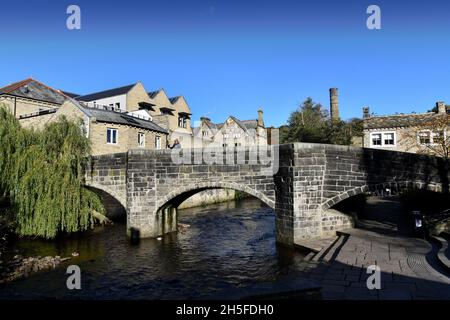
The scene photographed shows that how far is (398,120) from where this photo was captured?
2870 centimetres

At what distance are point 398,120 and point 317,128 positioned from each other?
9324mm

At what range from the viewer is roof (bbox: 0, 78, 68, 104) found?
92.2 feet

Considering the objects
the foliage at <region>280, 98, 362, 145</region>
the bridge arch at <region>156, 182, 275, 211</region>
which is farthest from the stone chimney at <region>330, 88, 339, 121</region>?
the bridge arch at <region>156, 182, 275, 211</region>

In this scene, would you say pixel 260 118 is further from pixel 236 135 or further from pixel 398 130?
pixel 398 130

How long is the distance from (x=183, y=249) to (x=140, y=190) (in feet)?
12.5

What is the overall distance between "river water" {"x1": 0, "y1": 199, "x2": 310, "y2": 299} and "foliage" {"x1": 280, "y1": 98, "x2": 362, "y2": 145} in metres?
18.2

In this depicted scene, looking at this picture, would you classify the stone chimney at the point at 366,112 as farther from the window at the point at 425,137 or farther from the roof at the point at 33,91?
the roof at the point at 33,91

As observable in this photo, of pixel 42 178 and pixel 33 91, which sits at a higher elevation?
pixel 33 91

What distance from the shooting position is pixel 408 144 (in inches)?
1041

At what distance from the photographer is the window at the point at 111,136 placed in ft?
75.9

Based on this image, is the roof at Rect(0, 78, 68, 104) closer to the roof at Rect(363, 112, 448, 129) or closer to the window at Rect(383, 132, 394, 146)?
the roof at Rect(363, 112, 448, 129)

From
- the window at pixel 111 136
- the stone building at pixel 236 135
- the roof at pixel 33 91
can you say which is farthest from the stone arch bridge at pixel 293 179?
the stone building at pixel 236 135

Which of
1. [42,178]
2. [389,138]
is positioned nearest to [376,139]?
[389,138]

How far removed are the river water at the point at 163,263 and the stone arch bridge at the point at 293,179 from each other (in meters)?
1.46
